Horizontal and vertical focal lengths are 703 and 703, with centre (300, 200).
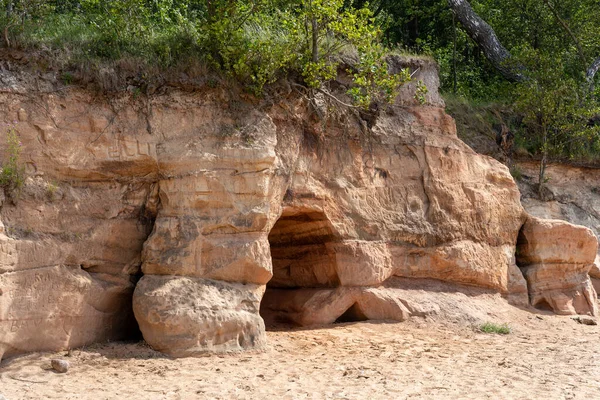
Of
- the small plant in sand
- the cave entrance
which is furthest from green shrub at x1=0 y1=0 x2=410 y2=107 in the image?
the small plant in sand

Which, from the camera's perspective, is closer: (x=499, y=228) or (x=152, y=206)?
(x=152, y=206)

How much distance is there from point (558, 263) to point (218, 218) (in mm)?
6179

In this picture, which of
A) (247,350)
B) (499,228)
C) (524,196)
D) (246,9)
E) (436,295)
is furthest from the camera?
(524,196)

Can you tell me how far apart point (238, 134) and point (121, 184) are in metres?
1.56

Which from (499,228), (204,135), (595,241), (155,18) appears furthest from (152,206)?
(595,241)

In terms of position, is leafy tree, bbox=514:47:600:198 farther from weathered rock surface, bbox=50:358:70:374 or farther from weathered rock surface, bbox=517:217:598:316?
weathered rock surface, bbox=50:358:70:374

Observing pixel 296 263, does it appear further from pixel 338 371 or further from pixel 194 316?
pixel 338 371

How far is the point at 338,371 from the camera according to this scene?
7473 millimetres

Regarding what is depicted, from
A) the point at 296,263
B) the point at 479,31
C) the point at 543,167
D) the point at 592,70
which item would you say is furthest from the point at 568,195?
the point at 296,263

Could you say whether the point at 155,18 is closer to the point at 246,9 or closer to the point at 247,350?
the point at 246,9

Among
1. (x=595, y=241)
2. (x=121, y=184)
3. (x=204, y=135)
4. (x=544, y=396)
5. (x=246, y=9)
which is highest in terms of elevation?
(x=246, y=9)

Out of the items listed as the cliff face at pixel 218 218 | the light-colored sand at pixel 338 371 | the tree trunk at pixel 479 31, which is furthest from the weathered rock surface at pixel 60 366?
the tree trunk at pixel 479 31

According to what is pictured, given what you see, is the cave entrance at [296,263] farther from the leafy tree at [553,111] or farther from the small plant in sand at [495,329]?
the leafy tree at [553,111]

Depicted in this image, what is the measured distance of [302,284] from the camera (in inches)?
422
